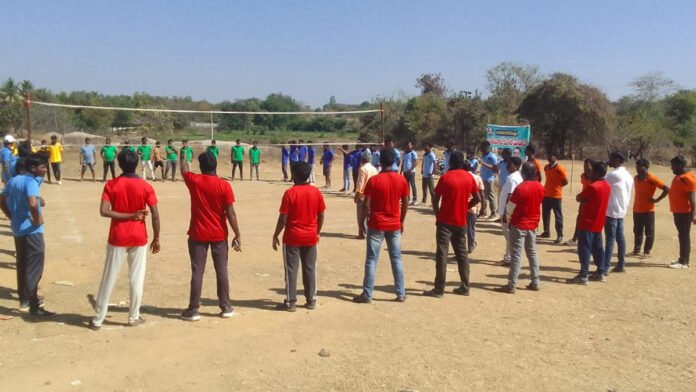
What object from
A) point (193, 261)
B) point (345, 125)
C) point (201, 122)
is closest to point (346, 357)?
point (193, 261)

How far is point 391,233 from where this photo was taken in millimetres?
6770

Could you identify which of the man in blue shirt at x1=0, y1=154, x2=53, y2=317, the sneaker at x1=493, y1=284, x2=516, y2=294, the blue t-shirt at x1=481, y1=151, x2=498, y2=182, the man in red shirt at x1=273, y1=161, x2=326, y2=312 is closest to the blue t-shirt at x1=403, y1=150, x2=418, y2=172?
the blue t-shirt at x1=481, y1=151, x2=498, y2=182

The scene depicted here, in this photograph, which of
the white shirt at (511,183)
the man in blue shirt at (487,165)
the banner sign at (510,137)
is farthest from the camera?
the banner sign at (510,137)

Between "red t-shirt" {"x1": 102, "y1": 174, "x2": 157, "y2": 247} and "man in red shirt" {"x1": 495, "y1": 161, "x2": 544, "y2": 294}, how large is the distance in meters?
4.62

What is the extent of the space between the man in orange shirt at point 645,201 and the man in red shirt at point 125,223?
793 cm

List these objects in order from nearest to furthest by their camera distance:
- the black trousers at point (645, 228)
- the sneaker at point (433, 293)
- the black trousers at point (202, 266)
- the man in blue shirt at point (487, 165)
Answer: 1. the black trousers at point (202, 266)
2. the sneaker at point (433, 293)
3. the black trousers at point (645, 228)
4. the man in blue shirt at point (487, 165)

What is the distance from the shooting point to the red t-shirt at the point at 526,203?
7273mm

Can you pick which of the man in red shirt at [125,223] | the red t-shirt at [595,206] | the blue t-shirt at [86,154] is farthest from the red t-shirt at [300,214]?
the blue t-shirt at [86,154]

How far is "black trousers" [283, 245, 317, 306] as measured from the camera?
20.6ft

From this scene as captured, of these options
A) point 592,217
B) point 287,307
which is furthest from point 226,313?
point 592,217

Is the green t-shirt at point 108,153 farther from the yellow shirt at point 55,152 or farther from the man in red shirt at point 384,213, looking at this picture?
the man in red shirt at point 384,213

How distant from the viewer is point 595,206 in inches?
306

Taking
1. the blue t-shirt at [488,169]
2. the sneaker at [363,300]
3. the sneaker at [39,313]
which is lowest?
the sneaker at [363,300]

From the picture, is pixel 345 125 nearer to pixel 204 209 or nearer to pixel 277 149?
pixel 277 149
